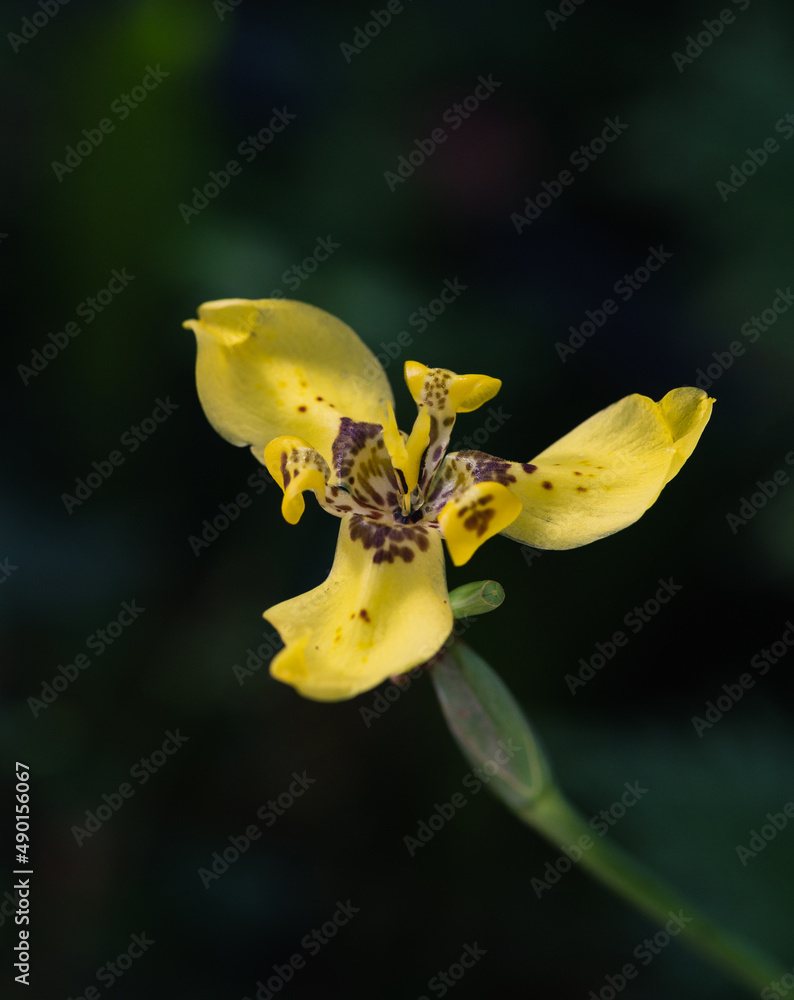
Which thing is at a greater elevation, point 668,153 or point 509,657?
point 668,153

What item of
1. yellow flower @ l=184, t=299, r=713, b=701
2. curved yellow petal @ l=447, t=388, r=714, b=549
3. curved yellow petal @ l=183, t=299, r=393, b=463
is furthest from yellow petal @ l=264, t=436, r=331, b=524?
curved yellow petal @ l=447, t=388, r=714, b=549

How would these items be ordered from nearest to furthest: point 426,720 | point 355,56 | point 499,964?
point 499,964 → point 426,720 → point 355,56

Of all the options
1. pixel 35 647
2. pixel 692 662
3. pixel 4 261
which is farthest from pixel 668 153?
pixel 35 647

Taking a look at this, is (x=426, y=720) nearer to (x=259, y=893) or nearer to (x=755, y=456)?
(x=259, y=893)

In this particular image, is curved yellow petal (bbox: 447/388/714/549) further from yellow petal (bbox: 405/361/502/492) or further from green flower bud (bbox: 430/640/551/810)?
green flower bud (bbox: 430/640/551/810)

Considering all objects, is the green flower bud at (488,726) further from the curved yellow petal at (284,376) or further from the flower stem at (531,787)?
the curved yellow petal at (284,376)

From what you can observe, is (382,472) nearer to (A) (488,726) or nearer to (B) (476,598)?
(B) (476,598)
